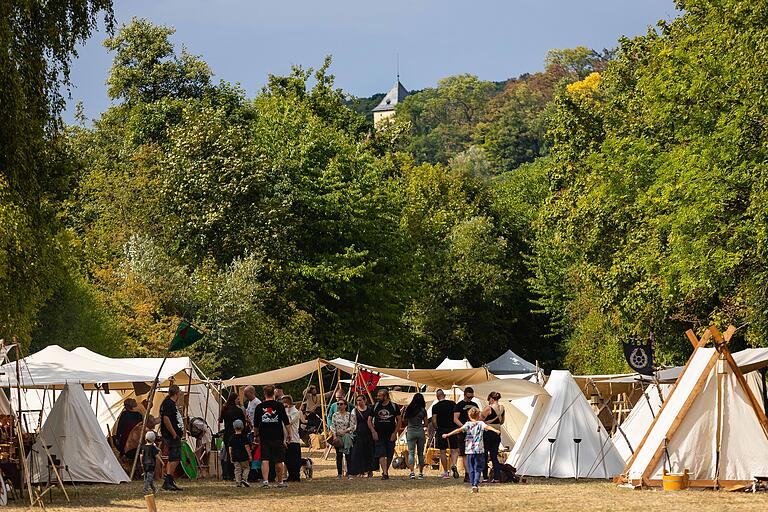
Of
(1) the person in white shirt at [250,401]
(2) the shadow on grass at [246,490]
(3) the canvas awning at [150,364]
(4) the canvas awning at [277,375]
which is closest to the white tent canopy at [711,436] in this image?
(2) the shadow on grass at [246,490]

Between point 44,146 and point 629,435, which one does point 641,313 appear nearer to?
point 629,435

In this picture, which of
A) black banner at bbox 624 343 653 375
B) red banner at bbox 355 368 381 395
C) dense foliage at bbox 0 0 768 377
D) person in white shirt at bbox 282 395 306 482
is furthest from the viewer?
red banner at bbox 355 368 381 395

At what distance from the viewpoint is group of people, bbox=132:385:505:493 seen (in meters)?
19.8

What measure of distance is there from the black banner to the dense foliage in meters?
6.49

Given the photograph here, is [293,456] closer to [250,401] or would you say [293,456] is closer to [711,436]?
[250,401]

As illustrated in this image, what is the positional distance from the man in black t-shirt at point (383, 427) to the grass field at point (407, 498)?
1037 mm

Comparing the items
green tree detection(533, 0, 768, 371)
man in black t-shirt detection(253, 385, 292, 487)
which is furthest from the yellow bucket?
green tree detection(533, 0, 768, 371)

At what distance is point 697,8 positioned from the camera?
3469cm

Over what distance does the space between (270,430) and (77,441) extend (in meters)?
3.37

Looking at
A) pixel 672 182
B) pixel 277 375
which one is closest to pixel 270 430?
pixel 277 375

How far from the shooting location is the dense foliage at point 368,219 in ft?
91.2

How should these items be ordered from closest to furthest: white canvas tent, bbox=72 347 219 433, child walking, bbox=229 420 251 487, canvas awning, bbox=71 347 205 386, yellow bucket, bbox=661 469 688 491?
yellow bucket, bbox=661 469 688 491 → child walking, bbox=229 420 251 487 → canvas awning, bbox=71 347 205 386 → white canvas tent, bbox=72 347 219 433

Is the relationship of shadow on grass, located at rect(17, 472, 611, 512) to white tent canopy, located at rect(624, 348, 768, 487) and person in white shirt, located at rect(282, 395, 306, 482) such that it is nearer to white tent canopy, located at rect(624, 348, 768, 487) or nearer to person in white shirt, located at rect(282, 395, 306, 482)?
person in white shirt, located at rect(282, 395, 306, 482)

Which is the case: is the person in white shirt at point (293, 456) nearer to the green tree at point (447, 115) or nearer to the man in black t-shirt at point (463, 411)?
the man in black t-shirt at point (463, 411)
